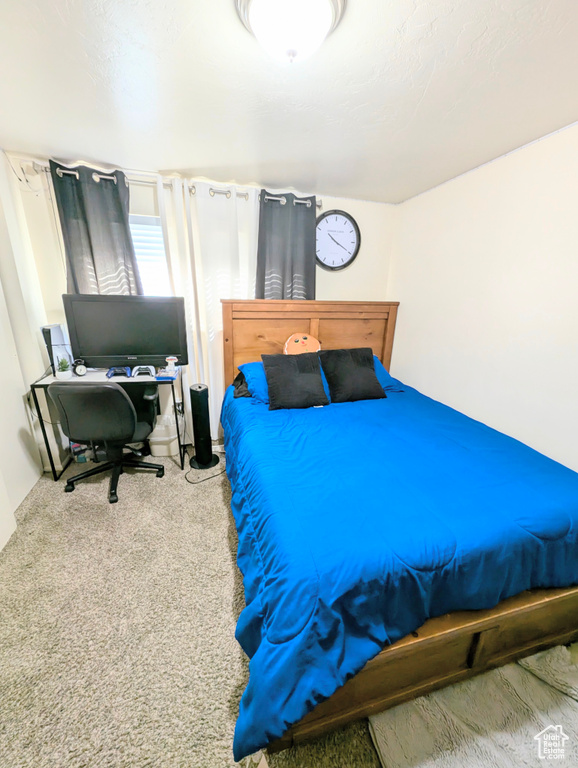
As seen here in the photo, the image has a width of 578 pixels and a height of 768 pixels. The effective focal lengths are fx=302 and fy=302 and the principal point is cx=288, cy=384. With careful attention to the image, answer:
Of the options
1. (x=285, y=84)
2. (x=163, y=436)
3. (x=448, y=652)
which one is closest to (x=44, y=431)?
(x=163, y=436)

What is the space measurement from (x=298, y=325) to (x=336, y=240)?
34.0 inches

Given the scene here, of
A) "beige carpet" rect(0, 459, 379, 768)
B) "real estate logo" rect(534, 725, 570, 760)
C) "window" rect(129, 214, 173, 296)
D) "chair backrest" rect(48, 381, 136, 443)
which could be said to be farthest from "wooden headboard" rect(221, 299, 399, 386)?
"real estate logo" rect(534, 725, 570, 760)

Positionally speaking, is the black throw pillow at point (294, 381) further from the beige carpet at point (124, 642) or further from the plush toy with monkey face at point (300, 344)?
the beige carpet at point (124, 642)

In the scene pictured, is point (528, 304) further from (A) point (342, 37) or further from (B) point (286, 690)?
(B) point (286, 690)

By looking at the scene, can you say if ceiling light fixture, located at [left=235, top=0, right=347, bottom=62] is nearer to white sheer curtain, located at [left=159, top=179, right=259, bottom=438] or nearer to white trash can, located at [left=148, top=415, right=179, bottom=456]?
white sheer curtain, located at [left=159, top=179, right=259, bottom=438]

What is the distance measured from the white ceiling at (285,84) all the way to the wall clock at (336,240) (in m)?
0.62

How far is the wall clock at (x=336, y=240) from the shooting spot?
8.95ft

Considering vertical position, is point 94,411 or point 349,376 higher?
point 349,376

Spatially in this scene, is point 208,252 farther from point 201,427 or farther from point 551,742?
point 551,742

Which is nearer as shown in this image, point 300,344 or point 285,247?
point 285,247

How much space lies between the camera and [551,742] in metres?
1.05

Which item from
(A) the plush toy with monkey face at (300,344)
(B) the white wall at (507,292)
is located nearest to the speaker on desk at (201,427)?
(A) the plush toy with monkey face at (300,344)

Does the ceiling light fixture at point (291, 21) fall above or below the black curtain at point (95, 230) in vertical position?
above

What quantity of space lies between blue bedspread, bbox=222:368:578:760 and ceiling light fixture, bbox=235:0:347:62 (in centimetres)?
165
